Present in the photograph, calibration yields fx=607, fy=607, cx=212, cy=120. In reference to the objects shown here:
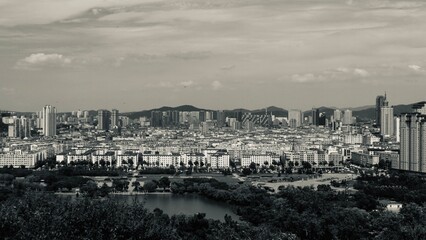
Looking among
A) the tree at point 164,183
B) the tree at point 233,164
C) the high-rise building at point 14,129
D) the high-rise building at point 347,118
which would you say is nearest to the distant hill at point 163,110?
the high-rise building at point 347,118

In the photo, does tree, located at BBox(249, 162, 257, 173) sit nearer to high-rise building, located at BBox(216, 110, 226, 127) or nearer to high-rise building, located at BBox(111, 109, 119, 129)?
high-rise building, located at BBox(111, 109, 119, 129)

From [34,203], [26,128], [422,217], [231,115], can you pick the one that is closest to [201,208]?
[422,217]

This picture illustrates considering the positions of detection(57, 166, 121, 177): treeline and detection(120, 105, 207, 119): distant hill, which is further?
detection(120, 105, 207, 119): distant hill

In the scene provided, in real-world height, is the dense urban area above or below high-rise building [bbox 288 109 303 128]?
below

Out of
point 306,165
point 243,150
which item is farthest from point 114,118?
point 306,165

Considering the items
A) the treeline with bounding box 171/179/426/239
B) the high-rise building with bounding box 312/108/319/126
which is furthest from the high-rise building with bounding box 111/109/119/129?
the treeline with bounding box 171/179/426/239

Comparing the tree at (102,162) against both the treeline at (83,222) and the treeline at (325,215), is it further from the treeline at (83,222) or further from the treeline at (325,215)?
the treeline at (83,222)

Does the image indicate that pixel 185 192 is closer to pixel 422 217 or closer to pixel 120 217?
pixel 422 217
